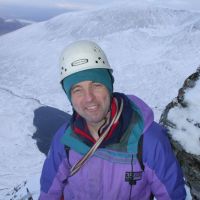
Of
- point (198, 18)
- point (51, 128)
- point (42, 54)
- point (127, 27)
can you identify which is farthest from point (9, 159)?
point (198, 18)

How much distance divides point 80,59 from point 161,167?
1506 millimetres

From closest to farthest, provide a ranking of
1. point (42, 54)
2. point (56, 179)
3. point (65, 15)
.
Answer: point (56, 179) < point (42, 54) < point (65, 15)

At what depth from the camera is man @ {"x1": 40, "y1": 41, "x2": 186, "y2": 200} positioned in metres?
3.61

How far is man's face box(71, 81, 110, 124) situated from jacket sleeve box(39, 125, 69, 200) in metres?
0.45

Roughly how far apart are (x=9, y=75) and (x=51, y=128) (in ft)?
66.1

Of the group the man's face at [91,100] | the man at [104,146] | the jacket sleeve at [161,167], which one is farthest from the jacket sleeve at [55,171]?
the jacket sleeve at [161,167]

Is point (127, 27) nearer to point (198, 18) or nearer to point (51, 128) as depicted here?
point (198, 18)

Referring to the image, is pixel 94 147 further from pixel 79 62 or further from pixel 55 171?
pixel 79 62

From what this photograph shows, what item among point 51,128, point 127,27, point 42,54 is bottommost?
point 51,128

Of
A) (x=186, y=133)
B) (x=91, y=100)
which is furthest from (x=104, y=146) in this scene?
(x=186, y=133)

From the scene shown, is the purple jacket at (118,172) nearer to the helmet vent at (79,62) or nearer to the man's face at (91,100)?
the man's face at (91,100)

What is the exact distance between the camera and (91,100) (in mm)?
3686

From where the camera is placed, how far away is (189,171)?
5270 mm

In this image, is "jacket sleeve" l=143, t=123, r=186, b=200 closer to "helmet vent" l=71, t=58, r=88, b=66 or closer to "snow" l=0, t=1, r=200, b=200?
"helmet vent" l=71, t=58, r=88, b=66
